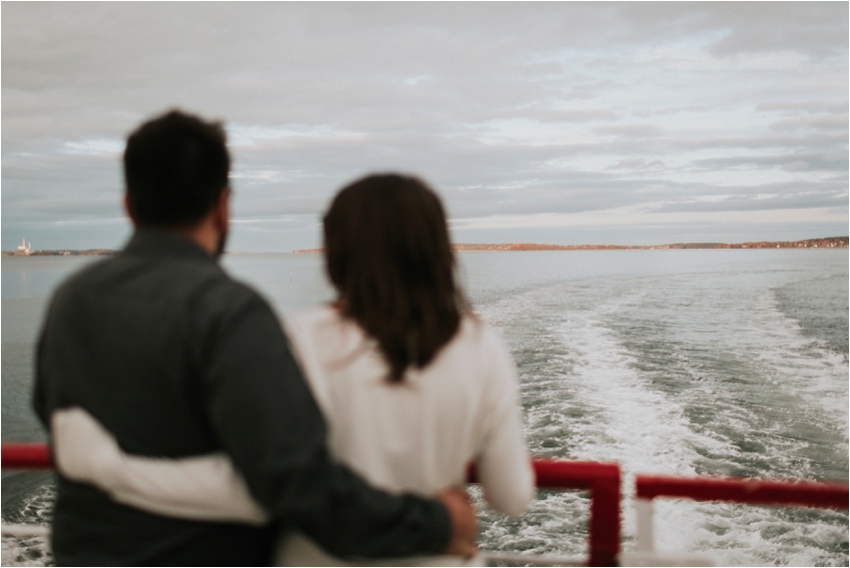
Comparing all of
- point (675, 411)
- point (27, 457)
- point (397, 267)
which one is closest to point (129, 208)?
point (397, 267)

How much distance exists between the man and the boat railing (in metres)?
0.43

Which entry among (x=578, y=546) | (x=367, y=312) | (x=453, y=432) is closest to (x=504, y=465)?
(x=453, y=432)

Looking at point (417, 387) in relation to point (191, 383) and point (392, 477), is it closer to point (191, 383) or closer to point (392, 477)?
point (392, 477)

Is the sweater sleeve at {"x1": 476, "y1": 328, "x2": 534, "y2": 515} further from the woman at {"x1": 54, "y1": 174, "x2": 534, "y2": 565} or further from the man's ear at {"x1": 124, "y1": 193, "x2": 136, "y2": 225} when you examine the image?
the man's ear at {"x1": 124, "y1": 193, "x2": 136, "y2": 225}

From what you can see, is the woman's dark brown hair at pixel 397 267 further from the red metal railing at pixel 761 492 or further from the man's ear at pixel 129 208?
the red metal railing at pixel 761 492

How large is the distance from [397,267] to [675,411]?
9612mm

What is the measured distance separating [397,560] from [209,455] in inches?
14.1

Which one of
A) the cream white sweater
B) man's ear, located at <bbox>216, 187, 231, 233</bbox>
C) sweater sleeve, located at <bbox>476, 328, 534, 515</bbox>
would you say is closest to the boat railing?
sweater sleeve, located at <bbox>476, 328, 534, 515</bbox>

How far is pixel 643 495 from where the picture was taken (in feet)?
4.68

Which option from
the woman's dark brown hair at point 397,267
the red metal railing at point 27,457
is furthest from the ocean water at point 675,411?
the red metal railing at point 27,457

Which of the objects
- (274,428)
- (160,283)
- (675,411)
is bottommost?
(675,411)

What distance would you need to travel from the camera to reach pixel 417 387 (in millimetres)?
975

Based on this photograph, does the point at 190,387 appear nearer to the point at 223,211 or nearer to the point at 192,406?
the point at 192,406

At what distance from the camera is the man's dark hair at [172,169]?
3.23 ft
